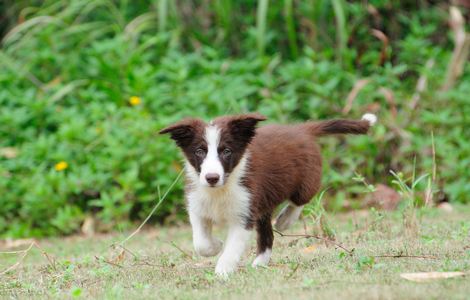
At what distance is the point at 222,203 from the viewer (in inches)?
227

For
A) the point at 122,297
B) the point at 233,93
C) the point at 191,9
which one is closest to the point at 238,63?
the point at 233,93

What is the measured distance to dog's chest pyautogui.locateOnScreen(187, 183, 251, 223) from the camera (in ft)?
18.7

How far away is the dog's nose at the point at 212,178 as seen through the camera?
543 centimetres

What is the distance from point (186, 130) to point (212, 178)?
44cm

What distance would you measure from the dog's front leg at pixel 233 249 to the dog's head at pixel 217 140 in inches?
14.7

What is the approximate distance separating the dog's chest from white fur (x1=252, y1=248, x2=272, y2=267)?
0.35 m

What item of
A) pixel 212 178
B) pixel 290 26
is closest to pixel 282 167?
pixel 212 178

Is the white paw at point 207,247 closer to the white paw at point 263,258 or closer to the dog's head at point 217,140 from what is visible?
the white paw at point 263,258

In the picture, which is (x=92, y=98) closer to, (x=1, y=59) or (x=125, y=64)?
(x=125, y=64)

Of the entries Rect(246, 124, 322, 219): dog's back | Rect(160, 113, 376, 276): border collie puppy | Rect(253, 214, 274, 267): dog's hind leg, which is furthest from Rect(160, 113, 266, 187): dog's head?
Rect(253, 214, 274, 267): dog's hind leg

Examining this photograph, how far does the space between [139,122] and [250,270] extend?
4470 millimetres

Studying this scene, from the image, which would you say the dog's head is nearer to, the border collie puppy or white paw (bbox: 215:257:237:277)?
the border collie puppy

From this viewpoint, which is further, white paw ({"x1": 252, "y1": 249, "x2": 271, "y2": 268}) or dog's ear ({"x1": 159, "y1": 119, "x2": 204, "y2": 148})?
white paw ({"x1": 252, "y1": 249, "x2": 271, "y2": 268})

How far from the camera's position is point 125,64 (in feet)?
36.0
